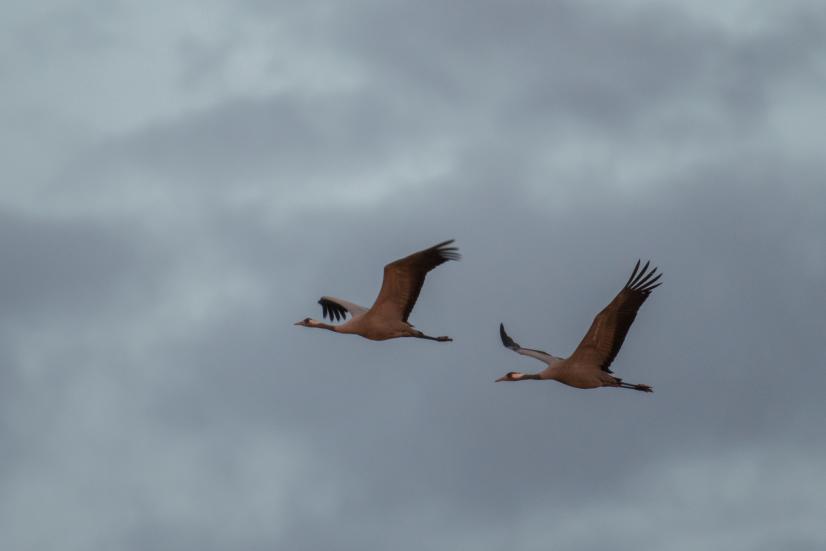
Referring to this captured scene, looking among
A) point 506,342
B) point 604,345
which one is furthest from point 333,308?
point 604,345

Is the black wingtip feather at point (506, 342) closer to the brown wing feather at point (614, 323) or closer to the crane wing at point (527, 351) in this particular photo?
the crane wing at point (527, 351)

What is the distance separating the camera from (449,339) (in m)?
32.6

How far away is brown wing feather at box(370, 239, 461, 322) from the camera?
2956 cm

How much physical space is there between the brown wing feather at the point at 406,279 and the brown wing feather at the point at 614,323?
9.26ft

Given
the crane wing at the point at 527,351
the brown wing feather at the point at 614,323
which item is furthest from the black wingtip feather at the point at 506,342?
the brown wing feather at the point at 614,323

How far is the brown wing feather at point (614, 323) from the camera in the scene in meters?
27.7

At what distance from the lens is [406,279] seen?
3041cm

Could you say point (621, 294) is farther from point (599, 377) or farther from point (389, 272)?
point (389, 272)

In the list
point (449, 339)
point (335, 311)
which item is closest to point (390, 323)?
point (449, 339)

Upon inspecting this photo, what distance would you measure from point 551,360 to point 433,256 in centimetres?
351

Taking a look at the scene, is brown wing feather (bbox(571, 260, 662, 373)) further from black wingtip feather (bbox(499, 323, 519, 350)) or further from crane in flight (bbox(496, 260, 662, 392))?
black wingtip feather (bbox(499, 323, 519, 350))

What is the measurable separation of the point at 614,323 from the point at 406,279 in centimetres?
414

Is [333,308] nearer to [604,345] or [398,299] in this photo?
[398,299]

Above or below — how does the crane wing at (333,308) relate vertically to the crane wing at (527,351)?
above
